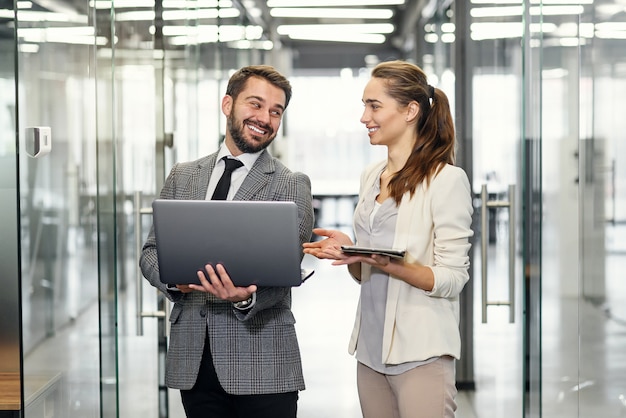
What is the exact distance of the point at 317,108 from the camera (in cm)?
709

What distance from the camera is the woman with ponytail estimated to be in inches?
79.4

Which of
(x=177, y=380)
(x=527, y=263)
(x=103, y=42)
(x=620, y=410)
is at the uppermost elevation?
(x=103, y=42)

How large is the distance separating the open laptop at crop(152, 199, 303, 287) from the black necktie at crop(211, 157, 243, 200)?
10.8 inches

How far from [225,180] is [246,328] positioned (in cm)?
35

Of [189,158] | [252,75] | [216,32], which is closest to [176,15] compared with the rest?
[189,158]

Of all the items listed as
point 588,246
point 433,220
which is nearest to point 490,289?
point 588,246

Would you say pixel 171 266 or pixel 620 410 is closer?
pixel 171 266

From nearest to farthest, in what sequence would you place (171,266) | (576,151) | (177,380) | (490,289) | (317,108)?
(171,266) < (177,380) < (576,151) < (490,289) < (317,108)

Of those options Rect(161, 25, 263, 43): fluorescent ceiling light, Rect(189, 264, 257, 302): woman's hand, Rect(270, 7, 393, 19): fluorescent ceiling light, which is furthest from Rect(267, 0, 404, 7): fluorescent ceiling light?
Rect(189, 264, 257, 302): woman's hand

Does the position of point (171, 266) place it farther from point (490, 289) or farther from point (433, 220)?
point (490, 289)

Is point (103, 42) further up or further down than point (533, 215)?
further up

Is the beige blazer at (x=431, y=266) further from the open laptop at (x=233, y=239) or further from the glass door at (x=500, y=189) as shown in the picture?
the glass door at (x=500, y=189)

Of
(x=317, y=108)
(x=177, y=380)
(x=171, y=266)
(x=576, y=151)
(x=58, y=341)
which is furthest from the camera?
(x=317, y=108)

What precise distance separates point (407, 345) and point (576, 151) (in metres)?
1.17
